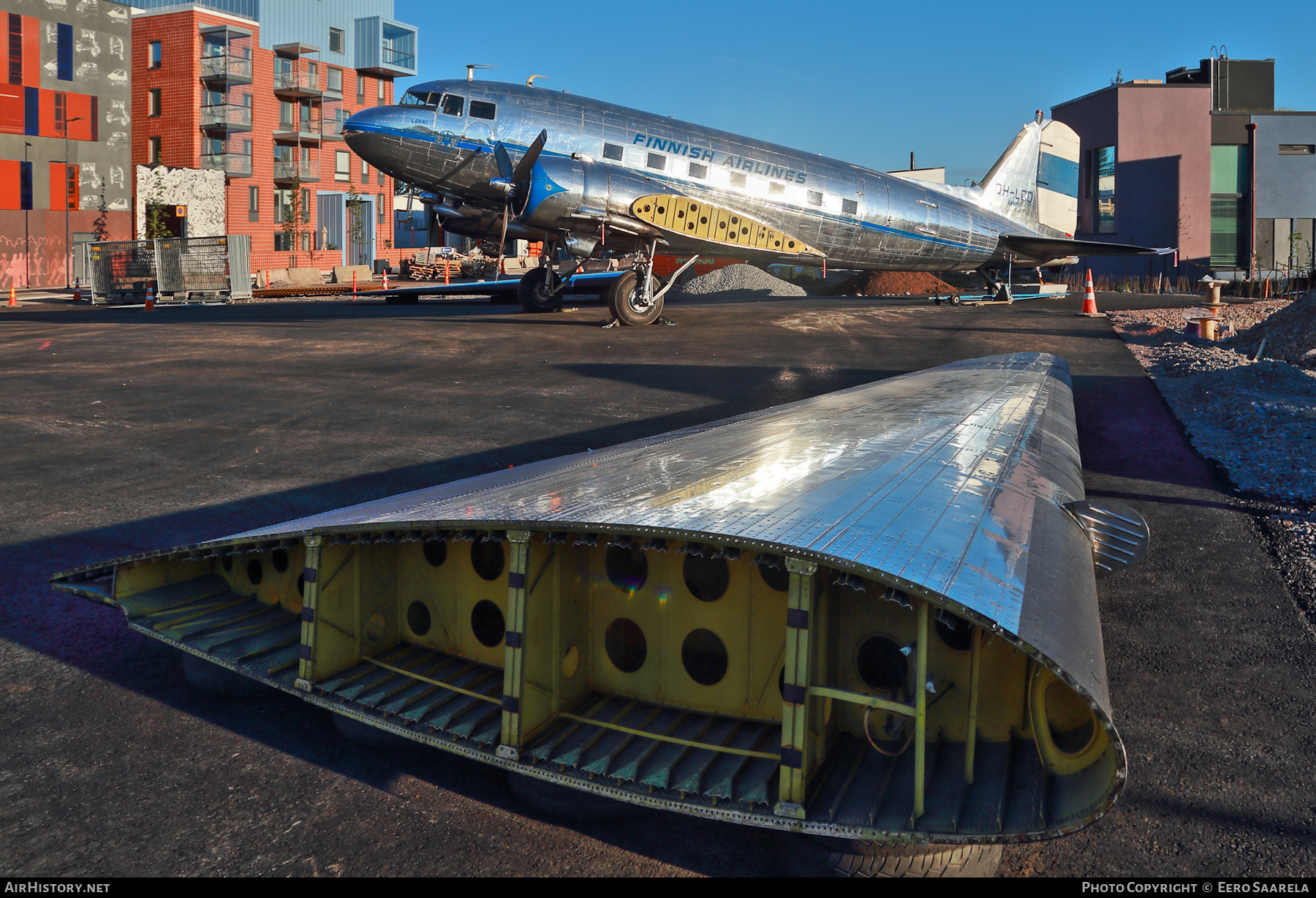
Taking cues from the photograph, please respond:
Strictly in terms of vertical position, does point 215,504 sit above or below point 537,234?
below

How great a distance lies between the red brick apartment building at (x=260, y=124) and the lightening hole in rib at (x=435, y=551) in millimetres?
58202

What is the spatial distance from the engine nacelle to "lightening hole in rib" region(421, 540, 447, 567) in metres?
17.4

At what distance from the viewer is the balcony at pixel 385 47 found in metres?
68.8

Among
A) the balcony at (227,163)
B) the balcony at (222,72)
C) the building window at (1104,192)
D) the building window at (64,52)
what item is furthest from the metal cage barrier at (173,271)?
the building window at (1104,192)

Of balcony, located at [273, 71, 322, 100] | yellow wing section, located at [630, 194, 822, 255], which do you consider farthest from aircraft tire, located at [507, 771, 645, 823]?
balcony, located at [273, 71, 322, 100]

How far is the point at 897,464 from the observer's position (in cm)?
429

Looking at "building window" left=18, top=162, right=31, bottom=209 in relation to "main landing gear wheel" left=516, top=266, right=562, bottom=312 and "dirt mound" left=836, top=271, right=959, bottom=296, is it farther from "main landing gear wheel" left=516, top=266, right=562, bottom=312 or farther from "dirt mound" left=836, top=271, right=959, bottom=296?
"dirt mound" left=836, top=271, right=959, bottom=296

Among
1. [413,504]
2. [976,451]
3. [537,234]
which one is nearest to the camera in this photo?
[413,504]

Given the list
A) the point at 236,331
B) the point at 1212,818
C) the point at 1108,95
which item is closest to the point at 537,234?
the point at 236,331

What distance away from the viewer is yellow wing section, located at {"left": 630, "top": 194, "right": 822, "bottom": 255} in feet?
71.0

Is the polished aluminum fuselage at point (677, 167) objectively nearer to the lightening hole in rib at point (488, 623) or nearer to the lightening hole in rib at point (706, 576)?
the lightening hole in rib at point (488, 623)

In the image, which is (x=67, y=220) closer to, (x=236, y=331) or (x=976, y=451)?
(x=236, y=331)

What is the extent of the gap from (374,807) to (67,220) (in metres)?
62.7

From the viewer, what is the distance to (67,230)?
177ft
